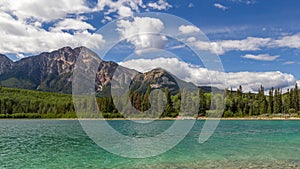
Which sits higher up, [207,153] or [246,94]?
[246,94]

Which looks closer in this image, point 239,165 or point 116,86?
point 116,86

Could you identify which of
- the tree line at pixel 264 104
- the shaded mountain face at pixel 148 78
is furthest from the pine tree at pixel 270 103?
the shaded mountain face at pixel 148 78

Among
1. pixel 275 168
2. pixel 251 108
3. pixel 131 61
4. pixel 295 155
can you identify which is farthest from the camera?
pixel 251 108

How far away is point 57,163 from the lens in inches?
1009

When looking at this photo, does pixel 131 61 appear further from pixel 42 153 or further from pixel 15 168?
pixel 42 153

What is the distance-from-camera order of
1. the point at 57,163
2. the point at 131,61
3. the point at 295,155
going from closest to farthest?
the point at 131,61 < the point at 57,163 < the point at 295,155

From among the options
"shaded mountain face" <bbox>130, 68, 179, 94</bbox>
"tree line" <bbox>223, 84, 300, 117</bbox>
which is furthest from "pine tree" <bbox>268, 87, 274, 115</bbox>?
"shaded mountain face" <bbox>130, 68, 179, 94</bbox>

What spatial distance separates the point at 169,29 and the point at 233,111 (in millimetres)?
146802

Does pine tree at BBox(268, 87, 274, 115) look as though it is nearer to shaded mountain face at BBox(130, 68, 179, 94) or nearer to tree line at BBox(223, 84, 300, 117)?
tree line at BBox(223, 84, 300, 117)

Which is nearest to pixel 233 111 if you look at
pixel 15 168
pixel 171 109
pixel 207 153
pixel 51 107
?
pixel 171 109

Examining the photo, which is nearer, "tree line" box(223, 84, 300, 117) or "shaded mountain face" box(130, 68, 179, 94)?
"shaded mountain face" box(130, 68, 179, 94)

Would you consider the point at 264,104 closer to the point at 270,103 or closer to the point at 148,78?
the point at 270,103

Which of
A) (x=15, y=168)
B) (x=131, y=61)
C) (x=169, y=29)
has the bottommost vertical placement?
(x=15, y=168)

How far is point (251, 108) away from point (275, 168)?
444ft
